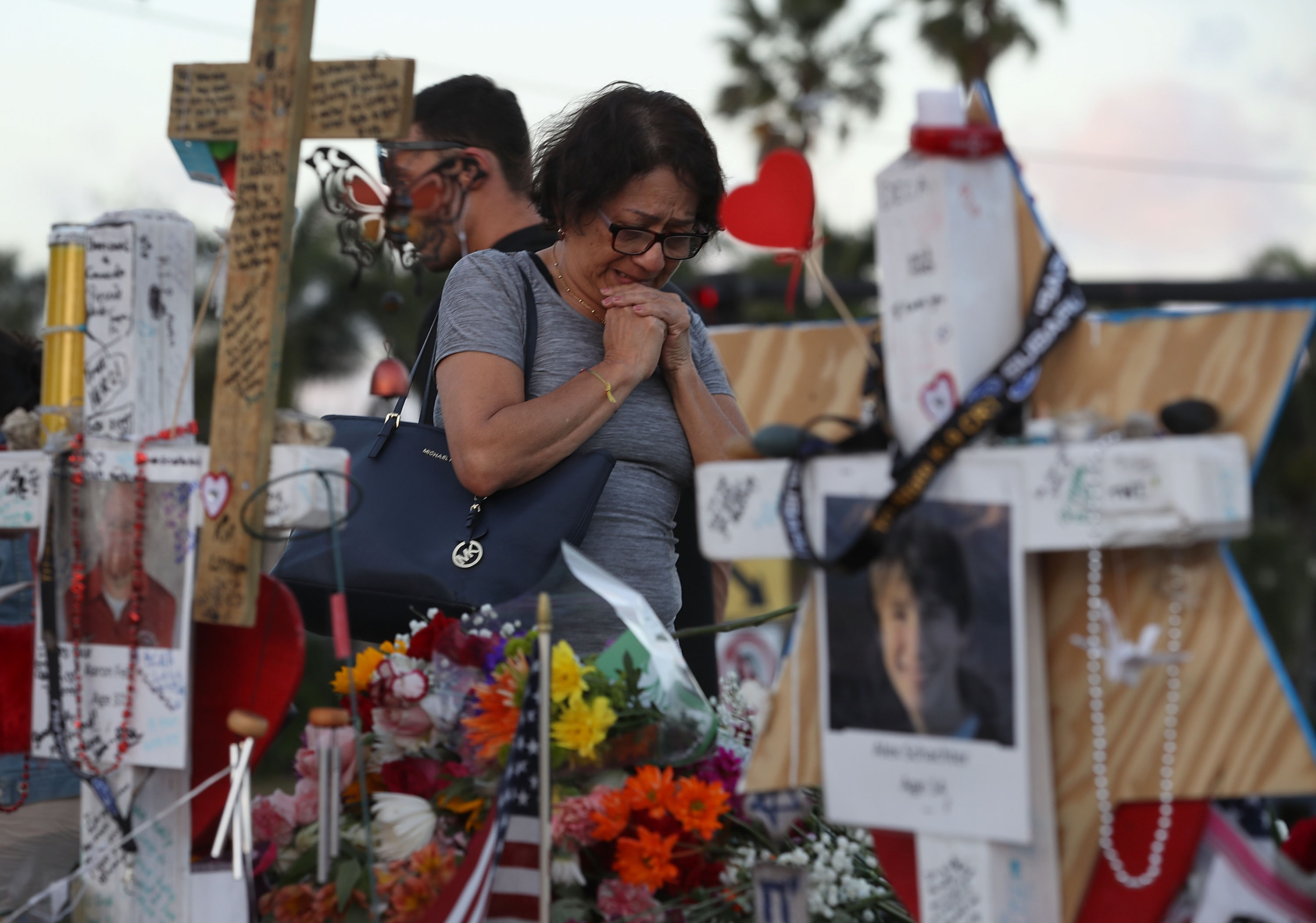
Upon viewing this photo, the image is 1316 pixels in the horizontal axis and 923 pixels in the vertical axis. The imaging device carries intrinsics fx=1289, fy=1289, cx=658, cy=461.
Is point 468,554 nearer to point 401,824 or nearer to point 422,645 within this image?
point 422,645

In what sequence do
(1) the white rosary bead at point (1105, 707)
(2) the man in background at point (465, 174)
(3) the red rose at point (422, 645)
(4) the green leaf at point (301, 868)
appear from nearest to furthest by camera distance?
(1) the white rosary bead at point (1105, 707) → (4) the green leaf at point (301, 868) → (3) the red rose at point (422, 645) → (2) the man in background at point (465, 174)

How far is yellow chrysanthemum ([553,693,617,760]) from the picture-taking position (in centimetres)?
160

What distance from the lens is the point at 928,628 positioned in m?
1.35

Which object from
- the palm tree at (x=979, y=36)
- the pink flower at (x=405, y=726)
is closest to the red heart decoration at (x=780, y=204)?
the pink flower at (x=405, y=726)

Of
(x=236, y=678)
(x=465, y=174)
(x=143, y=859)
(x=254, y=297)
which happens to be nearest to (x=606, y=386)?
(x=254, y=297)

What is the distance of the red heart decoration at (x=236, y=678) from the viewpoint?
5.28 ft

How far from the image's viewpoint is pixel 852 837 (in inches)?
69.5

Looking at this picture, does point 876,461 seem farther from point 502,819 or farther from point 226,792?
point 226,792

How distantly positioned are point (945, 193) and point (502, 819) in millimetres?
847

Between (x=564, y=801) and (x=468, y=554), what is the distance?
0.53m

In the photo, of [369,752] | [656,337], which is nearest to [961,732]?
[369,752]

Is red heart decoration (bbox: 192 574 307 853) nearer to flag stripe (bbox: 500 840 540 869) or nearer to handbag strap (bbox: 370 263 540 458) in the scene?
flag stripe (bbox: 500 840 540 869)

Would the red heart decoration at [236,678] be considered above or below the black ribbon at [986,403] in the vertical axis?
below

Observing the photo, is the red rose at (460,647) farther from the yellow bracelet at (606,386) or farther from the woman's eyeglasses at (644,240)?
the woman's eyeglasses at (644,240)
